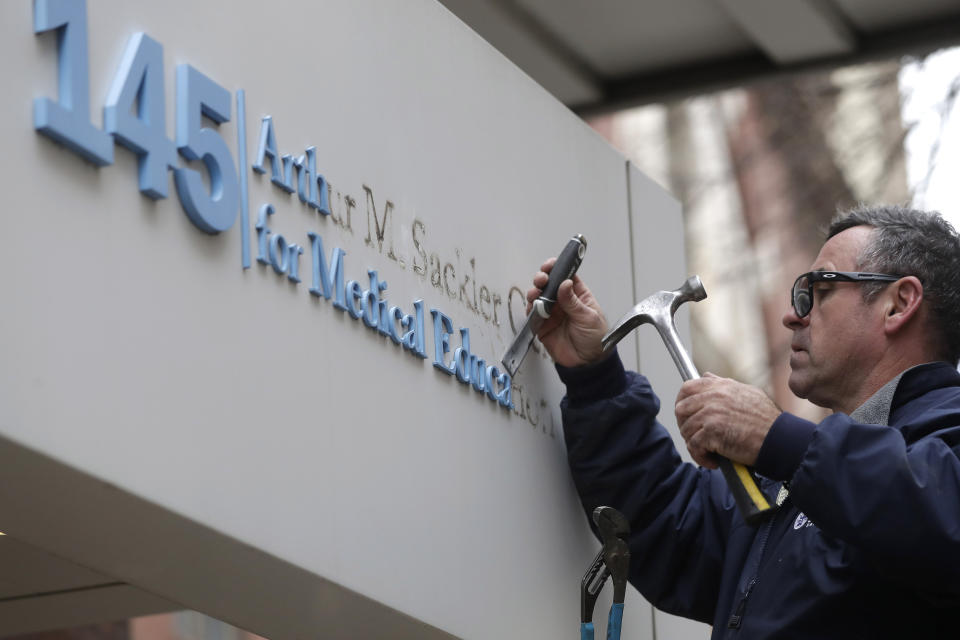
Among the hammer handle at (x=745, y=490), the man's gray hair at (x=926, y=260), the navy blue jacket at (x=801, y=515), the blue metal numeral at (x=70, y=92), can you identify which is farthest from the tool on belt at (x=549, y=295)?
the blue metal numeral at (x=70, y=92)

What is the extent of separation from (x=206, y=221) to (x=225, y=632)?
28.0 feet

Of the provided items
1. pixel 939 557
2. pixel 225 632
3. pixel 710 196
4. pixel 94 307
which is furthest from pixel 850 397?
pixel 225 632

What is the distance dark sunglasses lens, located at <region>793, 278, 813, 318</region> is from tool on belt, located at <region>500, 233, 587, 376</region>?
45 cm

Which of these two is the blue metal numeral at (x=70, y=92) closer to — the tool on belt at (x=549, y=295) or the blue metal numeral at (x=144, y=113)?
the blue metal numeral at (x=144, y=113)

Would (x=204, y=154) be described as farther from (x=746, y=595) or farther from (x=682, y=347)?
(x=746, y=595)

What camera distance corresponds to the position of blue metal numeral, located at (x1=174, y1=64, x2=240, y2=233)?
8.02ft

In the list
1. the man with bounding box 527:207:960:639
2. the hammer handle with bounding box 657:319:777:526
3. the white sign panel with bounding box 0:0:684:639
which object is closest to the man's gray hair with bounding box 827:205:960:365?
the man with bounding box 527:207:960:639

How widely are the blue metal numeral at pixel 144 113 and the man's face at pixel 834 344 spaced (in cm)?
147

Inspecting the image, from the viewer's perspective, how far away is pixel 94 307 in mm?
2213

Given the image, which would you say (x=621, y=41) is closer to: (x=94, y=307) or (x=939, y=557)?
(x=939, y=557)

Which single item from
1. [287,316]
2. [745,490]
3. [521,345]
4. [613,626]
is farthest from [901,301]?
[287,316]

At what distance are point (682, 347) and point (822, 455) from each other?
0.49 metres

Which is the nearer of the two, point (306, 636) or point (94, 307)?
point (94, 307)

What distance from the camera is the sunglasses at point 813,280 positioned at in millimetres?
3354
